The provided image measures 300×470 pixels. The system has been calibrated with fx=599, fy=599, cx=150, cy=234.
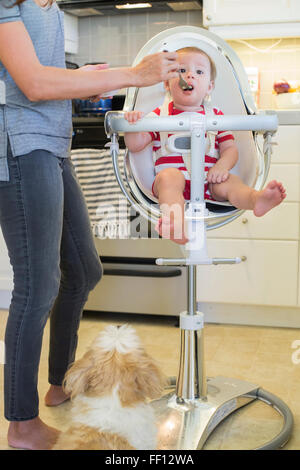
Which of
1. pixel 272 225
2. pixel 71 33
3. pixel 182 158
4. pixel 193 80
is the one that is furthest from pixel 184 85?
pixel 71 33

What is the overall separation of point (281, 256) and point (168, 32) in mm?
1120

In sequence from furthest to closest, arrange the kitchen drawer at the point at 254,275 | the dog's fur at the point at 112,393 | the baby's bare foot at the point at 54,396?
1. the kitchen drawer at the point at 254,275
2. the baby's bare foot at the point at 54,396
3. the dog's fur at the point at 112,393

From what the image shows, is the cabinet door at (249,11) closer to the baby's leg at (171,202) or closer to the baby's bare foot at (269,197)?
the baby's leg at (171,202)

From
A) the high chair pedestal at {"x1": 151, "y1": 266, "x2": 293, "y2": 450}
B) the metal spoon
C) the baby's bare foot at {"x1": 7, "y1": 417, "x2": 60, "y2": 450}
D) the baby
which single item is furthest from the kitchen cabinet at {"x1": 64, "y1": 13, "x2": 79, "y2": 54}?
the baby's bare foot at {"x1": 7, "y1": 417, "x2": 60, "y2": 450}

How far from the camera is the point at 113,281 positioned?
262 cm

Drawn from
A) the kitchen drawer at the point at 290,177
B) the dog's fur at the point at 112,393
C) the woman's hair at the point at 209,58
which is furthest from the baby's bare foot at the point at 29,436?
the kitchen drawer at the point at 290,177

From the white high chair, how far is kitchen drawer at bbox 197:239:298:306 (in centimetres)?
72

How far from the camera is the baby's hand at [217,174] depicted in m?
1.60

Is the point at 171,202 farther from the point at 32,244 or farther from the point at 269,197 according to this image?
the point at 32,244

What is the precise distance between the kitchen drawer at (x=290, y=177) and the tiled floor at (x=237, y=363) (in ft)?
1.88

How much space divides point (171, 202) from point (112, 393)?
0.56 m

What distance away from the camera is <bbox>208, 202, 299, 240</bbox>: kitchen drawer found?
242 centimetres

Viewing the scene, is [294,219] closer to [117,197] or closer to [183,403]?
[117,197]

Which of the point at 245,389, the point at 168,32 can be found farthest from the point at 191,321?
the point at 168,32
